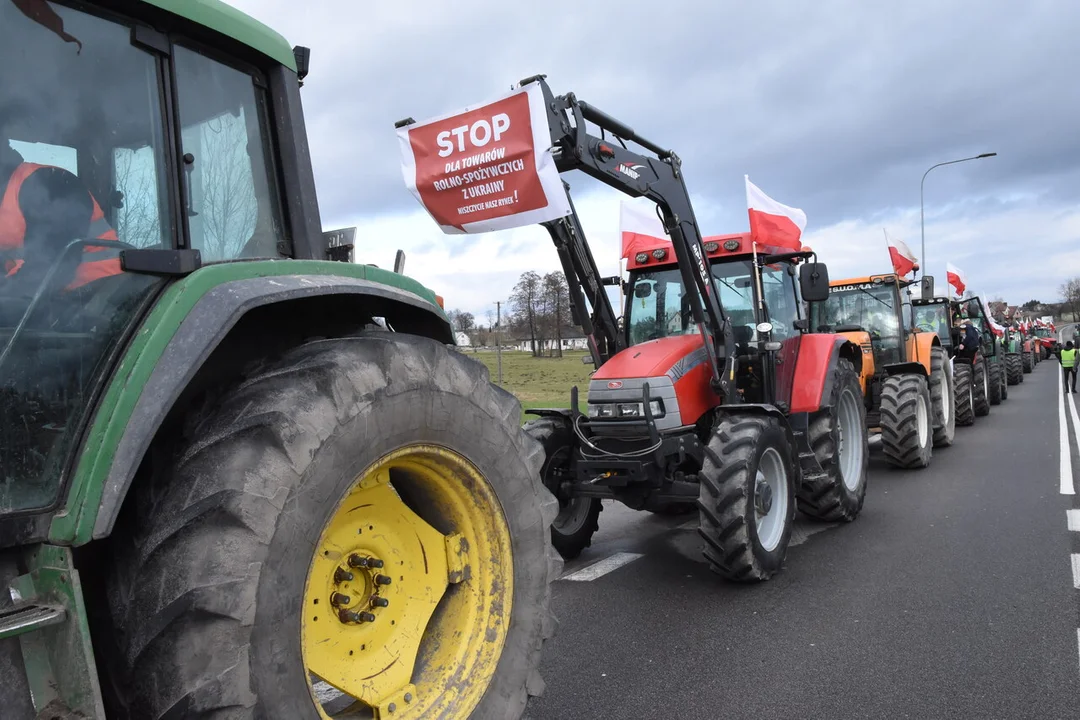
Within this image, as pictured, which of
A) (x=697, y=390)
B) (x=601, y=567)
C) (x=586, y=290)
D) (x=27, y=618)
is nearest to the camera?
(x=27, y=618)

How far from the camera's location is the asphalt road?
3.41 meters

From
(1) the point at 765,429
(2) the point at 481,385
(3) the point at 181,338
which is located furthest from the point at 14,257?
(1) the point at 765,429

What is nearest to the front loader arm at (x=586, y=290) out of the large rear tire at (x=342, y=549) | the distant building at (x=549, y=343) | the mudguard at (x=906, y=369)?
the large rear tire at (x=342, y=549)

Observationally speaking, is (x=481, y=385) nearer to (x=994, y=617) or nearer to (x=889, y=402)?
(x=994, y=617)

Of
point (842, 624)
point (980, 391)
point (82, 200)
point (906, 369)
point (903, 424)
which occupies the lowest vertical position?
point (980, 391)

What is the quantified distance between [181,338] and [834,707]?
298 centimetres

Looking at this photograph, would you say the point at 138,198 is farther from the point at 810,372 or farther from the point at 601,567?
the point at 810,372

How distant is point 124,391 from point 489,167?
2864mm

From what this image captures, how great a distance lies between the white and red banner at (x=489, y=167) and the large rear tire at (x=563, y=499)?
171cm

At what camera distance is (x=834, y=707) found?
3.32m

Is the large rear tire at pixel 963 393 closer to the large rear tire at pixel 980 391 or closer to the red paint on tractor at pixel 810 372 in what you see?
the large rear tire at pixel 980 391

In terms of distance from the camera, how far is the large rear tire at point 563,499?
5562mm

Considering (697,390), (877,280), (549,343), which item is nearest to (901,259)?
(877,280)

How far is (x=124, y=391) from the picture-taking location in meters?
1.85
